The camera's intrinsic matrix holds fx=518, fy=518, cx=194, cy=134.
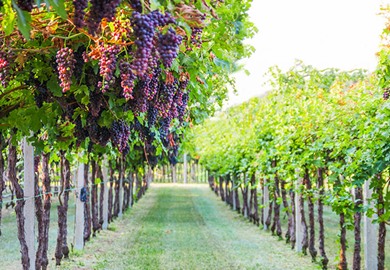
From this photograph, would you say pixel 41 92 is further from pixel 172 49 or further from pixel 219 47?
pixel 172 49

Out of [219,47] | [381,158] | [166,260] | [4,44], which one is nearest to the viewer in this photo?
[4,44]

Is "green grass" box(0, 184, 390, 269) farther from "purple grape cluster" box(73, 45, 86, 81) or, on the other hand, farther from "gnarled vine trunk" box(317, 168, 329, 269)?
"purple grape cluster" box(73, 45, 86, 81)

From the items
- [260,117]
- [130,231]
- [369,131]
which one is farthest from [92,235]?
[369,131]

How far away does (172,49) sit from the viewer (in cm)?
194

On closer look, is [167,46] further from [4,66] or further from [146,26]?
[4,66]

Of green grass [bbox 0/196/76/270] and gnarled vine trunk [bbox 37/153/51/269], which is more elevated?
gnarled vine trunk [bbox 37/153/51/269]

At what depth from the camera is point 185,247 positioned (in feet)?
32.8

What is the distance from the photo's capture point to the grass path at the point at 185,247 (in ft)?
26.8

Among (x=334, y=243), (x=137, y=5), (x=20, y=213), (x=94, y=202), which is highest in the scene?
(x=137, y=5)

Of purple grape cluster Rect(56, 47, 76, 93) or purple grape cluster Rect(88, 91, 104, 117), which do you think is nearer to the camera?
purple grape cluster Rect(56, 47, 76, 93)

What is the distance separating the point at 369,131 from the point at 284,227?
9.43 meters

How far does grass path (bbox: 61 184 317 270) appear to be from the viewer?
26.8 feet

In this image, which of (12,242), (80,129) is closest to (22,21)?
(80,129)

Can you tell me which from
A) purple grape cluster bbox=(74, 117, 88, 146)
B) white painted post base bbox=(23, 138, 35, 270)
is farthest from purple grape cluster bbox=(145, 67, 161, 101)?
white painted post base bbox=(23, 138, 35, 270)
